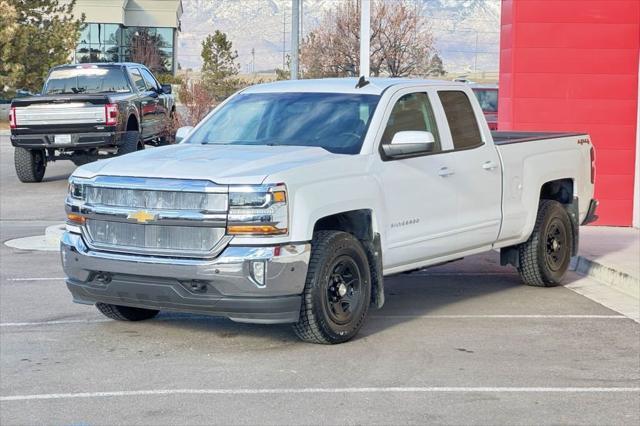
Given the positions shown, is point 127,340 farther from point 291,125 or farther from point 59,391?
point 291,125

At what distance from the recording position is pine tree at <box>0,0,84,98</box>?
50125 millimetres

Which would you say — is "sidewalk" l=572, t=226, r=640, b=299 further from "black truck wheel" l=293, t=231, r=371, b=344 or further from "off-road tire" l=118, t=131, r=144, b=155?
"off-road tire" l=118, t=131, r=144, b=155

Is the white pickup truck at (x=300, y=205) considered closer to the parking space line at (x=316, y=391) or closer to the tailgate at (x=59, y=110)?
the parking space line at (x=316, y=391)

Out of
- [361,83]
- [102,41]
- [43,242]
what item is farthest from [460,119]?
[102,41]

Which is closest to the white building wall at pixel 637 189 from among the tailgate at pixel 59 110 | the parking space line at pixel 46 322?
the parking space line at pixel 46 322

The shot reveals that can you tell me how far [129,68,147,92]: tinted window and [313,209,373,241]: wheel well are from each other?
48.1 ft

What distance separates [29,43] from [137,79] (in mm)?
30882

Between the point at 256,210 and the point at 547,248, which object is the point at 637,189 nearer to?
the point at 547,248

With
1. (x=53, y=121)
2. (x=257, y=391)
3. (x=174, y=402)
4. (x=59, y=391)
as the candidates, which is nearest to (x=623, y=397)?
(x=257, y=391)

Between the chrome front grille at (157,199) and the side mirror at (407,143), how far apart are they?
5.67 feet

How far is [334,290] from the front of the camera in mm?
8961

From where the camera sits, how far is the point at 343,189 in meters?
8.97

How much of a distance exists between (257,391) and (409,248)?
2603mm

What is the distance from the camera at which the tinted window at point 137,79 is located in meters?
23.5
